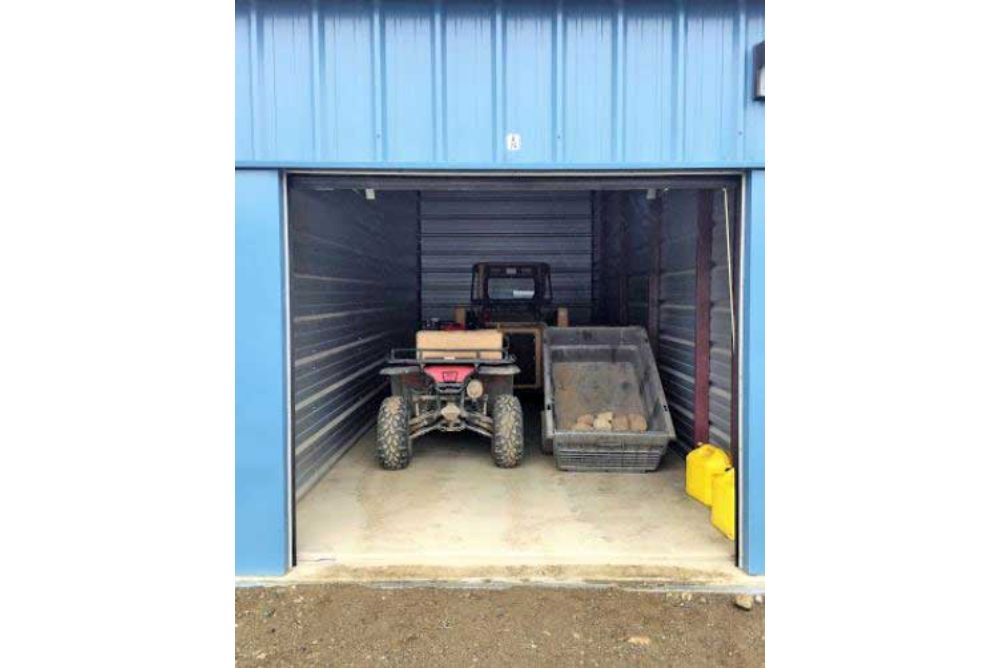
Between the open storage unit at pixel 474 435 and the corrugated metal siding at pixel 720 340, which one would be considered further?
the corrugated metal siding at pixel 720 340

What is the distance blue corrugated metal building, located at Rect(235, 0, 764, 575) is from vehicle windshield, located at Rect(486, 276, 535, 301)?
18.3 feet

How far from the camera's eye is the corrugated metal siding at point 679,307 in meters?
5.92

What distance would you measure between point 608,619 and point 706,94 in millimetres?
2986

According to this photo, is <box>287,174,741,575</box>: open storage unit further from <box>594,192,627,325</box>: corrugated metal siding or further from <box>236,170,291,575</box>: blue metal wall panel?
<box>236,170,291,575</box>: blue metal wall panel

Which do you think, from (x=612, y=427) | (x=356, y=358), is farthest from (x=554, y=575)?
(x=356, y=358)

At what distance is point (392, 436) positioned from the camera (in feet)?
19.2

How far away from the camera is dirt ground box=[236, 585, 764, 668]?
9.69ft

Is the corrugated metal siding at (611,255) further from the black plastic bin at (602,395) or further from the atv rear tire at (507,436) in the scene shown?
the atv rear tire at (507,436)

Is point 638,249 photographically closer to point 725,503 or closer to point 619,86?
point 725,503

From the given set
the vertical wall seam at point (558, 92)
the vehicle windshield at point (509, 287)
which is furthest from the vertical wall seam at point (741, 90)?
the vehicle windshield at point (509, 287)

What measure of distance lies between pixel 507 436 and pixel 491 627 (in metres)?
2.77

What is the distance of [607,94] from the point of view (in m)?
3.68

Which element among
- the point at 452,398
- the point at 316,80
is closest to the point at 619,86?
the point at 316,80

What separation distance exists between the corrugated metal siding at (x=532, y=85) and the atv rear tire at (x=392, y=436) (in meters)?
2.83
